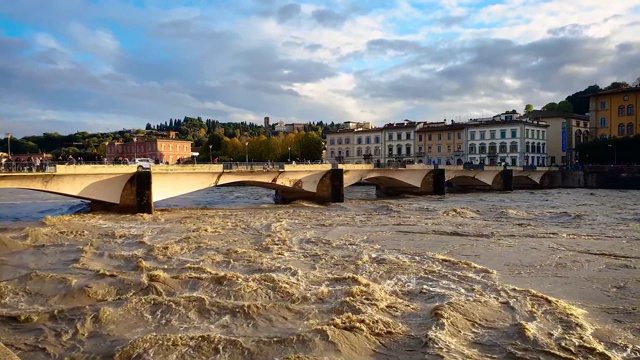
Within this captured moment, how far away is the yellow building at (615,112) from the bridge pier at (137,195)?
73328 mm

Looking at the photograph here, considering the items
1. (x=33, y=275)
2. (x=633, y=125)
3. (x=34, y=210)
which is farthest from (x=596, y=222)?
(x=633, y=125)

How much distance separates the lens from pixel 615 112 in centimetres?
7600

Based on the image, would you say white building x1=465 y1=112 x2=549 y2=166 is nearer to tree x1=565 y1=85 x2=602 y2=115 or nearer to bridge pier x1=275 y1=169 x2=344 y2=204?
tree x1=565 y1=85 x2=602 y2=115

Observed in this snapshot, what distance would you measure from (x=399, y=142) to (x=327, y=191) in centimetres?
4521

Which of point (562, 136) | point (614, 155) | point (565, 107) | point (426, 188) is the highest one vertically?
point (565, 107)

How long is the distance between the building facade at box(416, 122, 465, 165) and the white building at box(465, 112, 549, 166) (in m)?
1.50

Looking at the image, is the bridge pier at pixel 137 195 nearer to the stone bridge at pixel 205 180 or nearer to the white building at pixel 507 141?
the stone bridge at pixel 205 180

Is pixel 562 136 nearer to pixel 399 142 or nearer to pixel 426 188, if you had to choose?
pixel 399 142

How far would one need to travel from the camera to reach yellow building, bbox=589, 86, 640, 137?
241 feet

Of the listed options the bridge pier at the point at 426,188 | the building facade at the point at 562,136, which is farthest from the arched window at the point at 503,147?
the bridge pier at the point at 426,188

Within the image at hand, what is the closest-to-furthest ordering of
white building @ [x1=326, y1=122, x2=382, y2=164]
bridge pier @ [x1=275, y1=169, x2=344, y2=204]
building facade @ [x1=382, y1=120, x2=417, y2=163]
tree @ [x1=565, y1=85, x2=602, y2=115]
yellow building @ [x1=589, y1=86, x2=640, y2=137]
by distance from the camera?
bridge pier @ [x1=275, y1=169, x2=344, y2=204], yellow building @ [x1=589, y1=86, x2=640, y2=137], building facade @ [x1=382, y1=120, x2=417, y2=163], white building @ [x1=326, y1=122, x2=382, y2=164], tree @ [x1=565, y1=85, x2=602, y2=115]

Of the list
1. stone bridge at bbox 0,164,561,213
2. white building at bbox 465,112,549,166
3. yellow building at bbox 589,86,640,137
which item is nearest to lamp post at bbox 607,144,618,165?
yellow building at bbox 589,86,640,137

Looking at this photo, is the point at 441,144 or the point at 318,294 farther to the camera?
the point at 441,144

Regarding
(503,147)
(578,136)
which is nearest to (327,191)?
(503,147)
